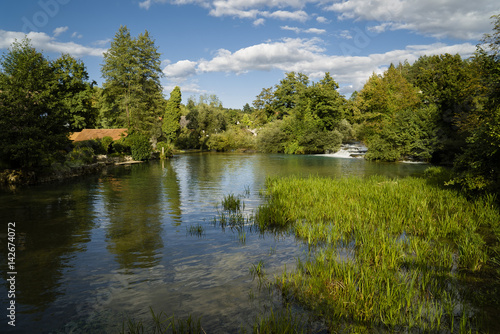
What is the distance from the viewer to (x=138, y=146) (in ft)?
145

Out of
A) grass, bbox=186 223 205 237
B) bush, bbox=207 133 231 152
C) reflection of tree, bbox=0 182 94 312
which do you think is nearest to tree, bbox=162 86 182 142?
bush, bbox=207 133 231 152

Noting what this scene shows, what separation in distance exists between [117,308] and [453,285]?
6.32 meters

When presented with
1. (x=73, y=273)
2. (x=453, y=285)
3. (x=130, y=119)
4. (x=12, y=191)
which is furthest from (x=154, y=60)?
(x=453, y=285)

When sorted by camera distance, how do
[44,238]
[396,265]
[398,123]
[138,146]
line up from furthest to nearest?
1. [138,146]
2. [398,123]
3. [44,238]
4. [396,265]

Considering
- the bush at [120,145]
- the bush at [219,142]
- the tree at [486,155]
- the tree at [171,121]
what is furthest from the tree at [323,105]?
the tree at [486,155]

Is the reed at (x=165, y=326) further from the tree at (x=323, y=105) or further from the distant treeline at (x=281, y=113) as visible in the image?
the tree at (x=323, y=105)

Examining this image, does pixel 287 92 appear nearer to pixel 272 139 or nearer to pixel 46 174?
pixel 272 139

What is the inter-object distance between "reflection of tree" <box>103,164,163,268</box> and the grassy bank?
370cm

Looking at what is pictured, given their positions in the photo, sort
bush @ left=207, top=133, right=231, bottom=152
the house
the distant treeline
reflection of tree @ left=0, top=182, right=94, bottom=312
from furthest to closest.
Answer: bush @ left=207, top=133, right=231, bottom=152 → the house → the distant treeline → reflection of tree @ left=0, top=182, right=94, bottom=312

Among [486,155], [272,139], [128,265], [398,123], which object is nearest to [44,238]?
[128,265]

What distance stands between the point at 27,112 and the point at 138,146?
2333 cm

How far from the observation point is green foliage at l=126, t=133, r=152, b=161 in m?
44.2

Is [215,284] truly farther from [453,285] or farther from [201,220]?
[201,220]

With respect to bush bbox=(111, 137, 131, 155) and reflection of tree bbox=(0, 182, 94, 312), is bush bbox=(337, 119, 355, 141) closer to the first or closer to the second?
bush bbox=(111, 137, 131, 155)
